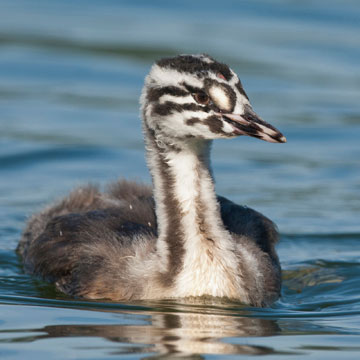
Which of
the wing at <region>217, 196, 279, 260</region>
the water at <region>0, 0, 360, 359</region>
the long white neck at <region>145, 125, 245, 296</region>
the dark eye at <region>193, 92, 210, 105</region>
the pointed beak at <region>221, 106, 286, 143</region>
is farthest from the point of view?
the wing at <region>217, 196, 279, 260</region>

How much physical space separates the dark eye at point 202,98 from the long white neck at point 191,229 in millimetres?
472

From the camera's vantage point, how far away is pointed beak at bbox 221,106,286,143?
10.1 meters

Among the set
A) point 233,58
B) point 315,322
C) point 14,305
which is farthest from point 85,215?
point 233,58

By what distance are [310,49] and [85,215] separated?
11.6m

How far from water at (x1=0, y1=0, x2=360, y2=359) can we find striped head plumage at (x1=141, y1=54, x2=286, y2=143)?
1690mm

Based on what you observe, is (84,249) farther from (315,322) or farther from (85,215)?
(315,322)

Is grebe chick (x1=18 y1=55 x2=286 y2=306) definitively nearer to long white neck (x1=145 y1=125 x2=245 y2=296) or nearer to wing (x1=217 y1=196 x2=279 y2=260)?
long white neck (x1=145 y1=125 x2=245 y2=296)

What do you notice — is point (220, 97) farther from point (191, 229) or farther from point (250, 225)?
point (250, 225)

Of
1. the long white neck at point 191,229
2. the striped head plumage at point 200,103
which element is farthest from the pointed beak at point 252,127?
the long white neck at point 191,229

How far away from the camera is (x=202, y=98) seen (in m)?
10.5

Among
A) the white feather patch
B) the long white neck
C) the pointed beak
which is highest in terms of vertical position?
the white feather patch

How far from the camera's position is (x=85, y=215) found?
12219mm

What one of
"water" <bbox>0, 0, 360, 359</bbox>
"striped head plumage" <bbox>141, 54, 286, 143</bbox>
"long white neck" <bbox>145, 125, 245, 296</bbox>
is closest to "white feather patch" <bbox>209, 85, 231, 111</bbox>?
"striped head plumage" <bbox>141, 54, 286, 143</bbox>

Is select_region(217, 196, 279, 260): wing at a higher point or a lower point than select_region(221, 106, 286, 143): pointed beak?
lower
